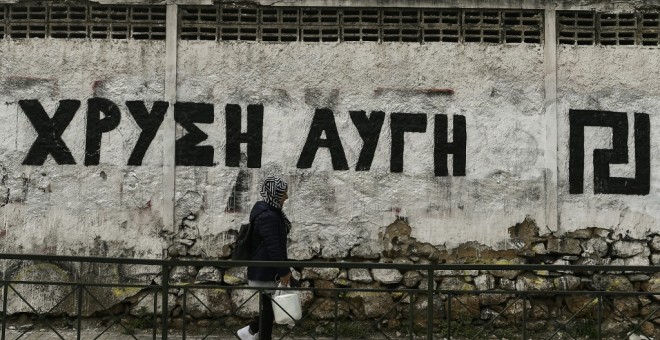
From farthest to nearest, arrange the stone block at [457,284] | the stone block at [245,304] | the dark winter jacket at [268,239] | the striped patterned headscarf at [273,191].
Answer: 1. the stone block at [457,284]
2. the stone block at [245,304]
3. the striped patterned headscarf at [273,191]
4. the dark winter jacket at [268,239]

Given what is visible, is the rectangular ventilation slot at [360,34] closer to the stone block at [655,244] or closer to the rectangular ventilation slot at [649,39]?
the rectangular ventilation slot at [649,39]

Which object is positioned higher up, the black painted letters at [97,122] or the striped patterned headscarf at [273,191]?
the black painted letters at [97,122]

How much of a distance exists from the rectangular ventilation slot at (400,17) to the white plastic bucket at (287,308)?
320 centimetres

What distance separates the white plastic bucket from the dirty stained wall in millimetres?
1859

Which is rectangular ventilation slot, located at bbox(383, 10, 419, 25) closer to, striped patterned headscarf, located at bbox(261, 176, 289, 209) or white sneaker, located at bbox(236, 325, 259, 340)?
striped patterned headscarf, located at bbox(261, 176, 289, 209)

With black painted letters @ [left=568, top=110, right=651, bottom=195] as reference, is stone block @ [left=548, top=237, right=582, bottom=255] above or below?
below

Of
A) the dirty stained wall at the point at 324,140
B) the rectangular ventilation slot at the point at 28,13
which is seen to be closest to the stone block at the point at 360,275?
the dirty stained wall at the point at 324,140

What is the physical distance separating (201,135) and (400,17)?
2.22 metres

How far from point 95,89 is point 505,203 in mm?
4055

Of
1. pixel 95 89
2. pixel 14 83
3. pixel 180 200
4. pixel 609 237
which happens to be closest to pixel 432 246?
pixel 609 237

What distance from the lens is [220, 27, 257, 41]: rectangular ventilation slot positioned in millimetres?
8125

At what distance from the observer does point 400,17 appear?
26.7ft

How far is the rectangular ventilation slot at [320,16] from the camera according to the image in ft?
26.7

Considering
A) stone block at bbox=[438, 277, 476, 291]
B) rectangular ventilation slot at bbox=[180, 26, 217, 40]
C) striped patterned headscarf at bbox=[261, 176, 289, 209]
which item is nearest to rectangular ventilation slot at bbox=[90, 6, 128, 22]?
rectangular ventilation slot at bbox=[180, 26, 217, 40]
